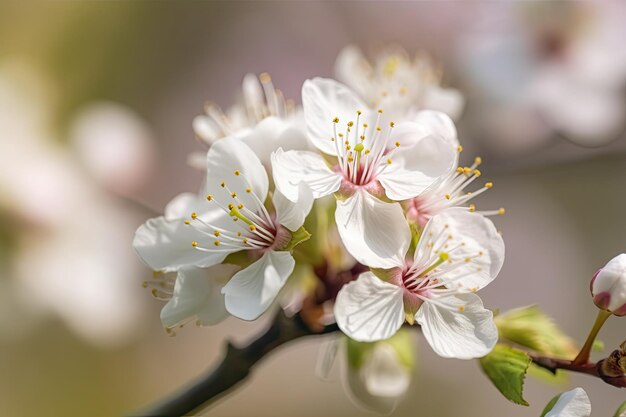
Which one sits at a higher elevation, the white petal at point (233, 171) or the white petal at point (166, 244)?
the white petal at point (233, 171)

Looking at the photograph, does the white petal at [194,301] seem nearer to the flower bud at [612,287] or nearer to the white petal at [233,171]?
the white petal at [233,171]

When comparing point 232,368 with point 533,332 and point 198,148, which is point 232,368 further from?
point 198,148

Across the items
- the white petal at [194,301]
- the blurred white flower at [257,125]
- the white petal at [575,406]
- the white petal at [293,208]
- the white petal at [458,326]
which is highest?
the blurred white flower at [257,125]

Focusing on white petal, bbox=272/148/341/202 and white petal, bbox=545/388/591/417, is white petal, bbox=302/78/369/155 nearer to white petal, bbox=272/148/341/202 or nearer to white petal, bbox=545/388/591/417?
white petal, bbox=272/148/341/202

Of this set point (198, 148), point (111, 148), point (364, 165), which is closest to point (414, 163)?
point (364, 165)

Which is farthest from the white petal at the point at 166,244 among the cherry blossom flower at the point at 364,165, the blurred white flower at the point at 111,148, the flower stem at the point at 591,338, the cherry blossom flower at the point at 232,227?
the blurred white flower at the point at 111,148

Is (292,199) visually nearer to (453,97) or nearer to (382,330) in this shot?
(382,330)

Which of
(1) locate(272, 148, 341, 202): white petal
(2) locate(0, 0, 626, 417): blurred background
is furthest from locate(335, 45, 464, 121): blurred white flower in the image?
(2) locate(0, 0, 626, 417): blurred background
